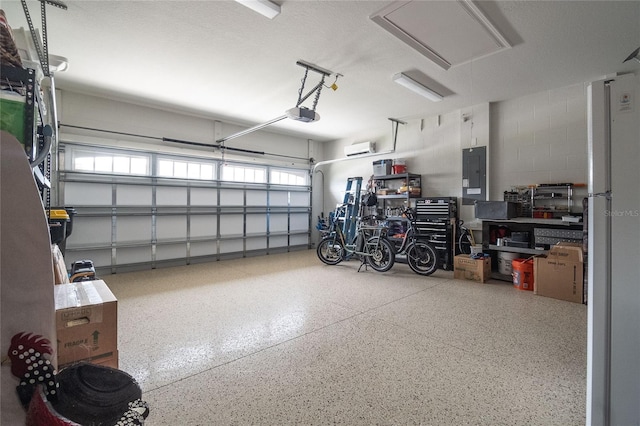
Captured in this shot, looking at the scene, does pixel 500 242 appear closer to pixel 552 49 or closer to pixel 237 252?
pixel 552 49

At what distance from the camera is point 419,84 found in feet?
12.8

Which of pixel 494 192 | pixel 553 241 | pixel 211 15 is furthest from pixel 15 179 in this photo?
pixel 494 192

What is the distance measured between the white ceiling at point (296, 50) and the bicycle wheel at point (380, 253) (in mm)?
2431

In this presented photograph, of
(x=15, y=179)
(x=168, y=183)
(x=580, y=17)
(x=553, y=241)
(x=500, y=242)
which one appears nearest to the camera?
(x=15, y=179)

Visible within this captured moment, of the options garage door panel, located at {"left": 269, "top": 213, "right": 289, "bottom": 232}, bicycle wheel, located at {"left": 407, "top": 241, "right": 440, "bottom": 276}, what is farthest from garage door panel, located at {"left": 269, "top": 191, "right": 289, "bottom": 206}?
bicycle wheel, located at {"left": 407, "top": 241, "right": 440, "bottom": 276}

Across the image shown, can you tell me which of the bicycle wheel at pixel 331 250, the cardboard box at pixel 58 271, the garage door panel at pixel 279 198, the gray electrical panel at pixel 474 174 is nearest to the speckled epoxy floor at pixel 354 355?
the cardboard box at pixel 58 271

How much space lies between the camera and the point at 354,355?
2.07 meters

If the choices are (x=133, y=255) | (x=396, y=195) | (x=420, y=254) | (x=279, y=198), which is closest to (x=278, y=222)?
(x=279, y=198)

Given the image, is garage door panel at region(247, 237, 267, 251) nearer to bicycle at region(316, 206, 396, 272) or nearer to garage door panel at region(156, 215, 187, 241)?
garage door panel at region(156, 215, 187, 241)

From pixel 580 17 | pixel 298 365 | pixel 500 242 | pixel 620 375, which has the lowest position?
pixel 298 365

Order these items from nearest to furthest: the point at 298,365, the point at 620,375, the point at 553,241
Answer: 1. the point at 620,375
2. the point at 298,365
3. the point at 553,241

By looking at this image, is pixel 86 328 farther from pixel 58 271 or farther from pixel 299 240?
pixel 299 240

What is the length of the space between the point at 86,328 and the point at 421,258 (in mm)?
4399

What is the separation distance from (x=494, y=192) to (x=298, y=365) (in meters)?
4.44
